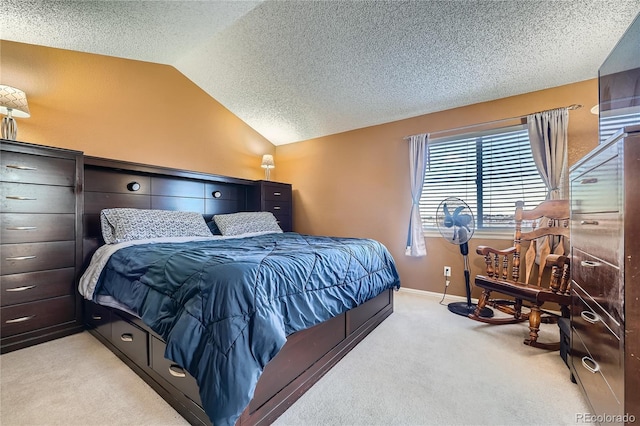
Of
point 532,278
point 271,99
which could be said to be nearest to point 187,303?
point 271,99

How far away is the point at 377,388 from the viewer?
4.72 ft

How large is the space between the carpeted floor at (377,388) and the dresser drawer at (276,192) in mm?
2472

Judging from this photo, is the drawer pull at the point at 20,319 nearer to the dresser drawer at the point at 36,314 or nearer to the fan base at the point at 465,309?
the dresser drawer at the point at 36,314

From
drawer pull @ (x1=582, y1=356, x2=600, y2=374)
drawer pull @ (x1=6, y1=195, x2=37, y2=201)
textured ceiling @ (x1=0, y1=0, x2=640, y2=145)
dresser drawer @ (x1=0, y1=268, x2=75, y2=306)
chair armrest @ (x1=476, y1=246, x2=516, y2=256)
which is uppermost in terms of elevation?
textured ceiling @ (x1=0, y1=0, x2=640, y2=145)

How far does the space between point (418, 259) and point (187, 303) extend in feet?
9.32

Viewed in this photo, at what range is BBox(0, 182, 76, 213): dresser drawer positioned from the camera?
1.87 meters

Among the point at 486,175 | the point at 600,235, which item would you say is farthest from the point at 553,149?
the point at 600,235

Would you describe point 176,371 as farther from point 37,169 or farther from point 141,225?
point 37,169

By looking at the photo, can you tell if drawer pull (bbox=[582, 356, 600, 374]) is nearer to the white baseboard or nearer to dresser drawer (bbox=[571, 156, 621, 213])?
dresser drawer (bbox=[571, 156, 621, 213])

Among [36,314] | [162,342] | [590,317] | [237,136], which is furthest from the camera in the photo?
[237,136]

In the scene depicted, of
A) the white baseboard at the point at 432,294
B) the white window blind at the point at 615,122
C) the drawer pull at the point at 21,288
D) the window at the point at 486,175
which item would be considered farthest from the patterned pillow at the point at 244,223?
the white window blind at the point at 615,122

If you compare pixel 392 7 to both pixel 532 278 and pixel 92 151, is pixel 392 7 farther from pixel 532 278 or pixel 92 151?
pixel 92 151

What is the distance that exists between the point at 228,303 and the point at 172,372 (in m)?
0.55

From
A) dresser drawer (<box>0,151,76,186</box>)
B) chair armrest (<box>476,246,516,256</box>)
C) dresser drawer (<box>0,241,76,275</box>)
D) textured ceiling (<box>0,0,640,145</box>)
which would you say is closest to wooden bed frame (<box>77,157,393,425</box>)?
dresser drawer (<box>0,241,76,275</box>)
